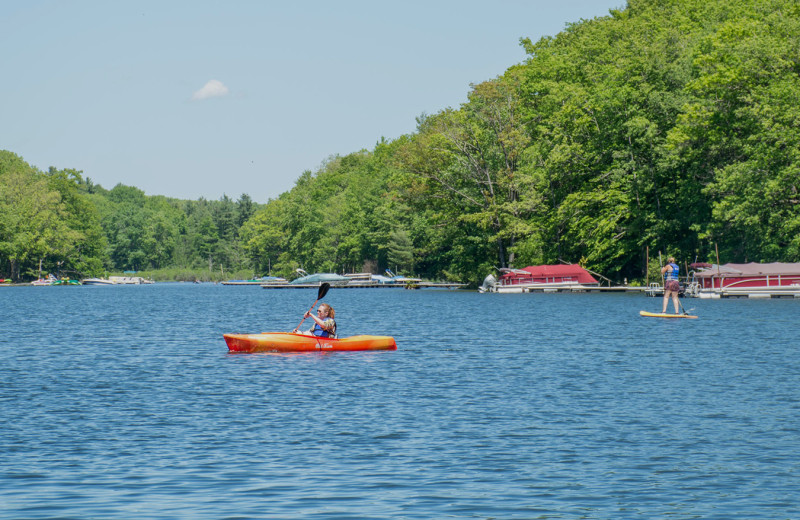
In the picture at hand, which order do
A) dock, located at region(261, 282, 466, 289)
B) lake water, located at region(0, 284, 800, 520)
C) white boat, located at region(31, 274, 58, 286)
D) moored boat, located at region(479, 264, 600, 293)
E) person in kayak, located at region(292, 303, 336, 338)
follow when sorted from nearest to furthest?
lake water, located at region(0, 284, 800, 520) → person in kayak, located at region(292, 303, 336, 338) → moored boat, located at region(479, 264, 600, 293) → dock, located at region(261, 282, 466, 289) → white boat, located at region(31, 274, 58, 286)

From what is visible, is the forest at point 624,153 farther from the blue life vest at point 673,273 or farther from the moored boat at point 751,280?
the blue life vest at point 673,273

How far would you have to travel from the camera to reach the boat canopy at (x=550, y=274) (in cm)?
8868

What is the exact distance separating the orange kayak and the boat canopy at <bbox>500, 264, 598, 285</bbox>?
187ft

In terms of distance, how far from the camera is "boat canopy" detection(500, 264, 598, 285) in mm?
88681

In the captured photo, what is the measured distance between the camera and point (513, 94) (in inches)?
3890

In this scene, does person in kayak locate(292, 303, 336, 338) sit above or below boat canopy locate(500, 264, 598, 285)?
below

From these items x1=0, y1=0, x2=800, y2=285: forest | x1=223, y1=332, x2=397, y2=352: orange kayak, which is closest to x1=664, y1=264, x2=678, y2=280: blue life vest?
x1=0, y1=0, x2=800, y2=285: forest

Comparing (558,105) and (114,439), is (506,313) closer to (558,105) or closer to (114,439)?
(558,105)

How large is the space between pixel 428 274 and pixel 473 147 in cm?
3601

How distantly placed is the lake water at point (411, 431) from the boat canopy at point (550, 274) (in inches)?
1971

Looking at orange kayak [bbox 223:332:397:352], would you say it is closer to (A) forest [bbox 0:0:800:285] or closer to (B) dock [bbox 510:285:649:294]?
(A) forest [bbox 0:0:800:285]

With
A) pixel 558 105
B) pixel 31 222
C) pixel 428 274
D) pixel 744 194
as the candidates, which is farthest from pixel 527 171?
pixel 31 222

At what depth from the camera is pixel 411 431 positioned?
18.5 meters

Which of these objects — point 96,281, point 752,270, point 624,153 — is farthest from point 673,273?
point 96,281
